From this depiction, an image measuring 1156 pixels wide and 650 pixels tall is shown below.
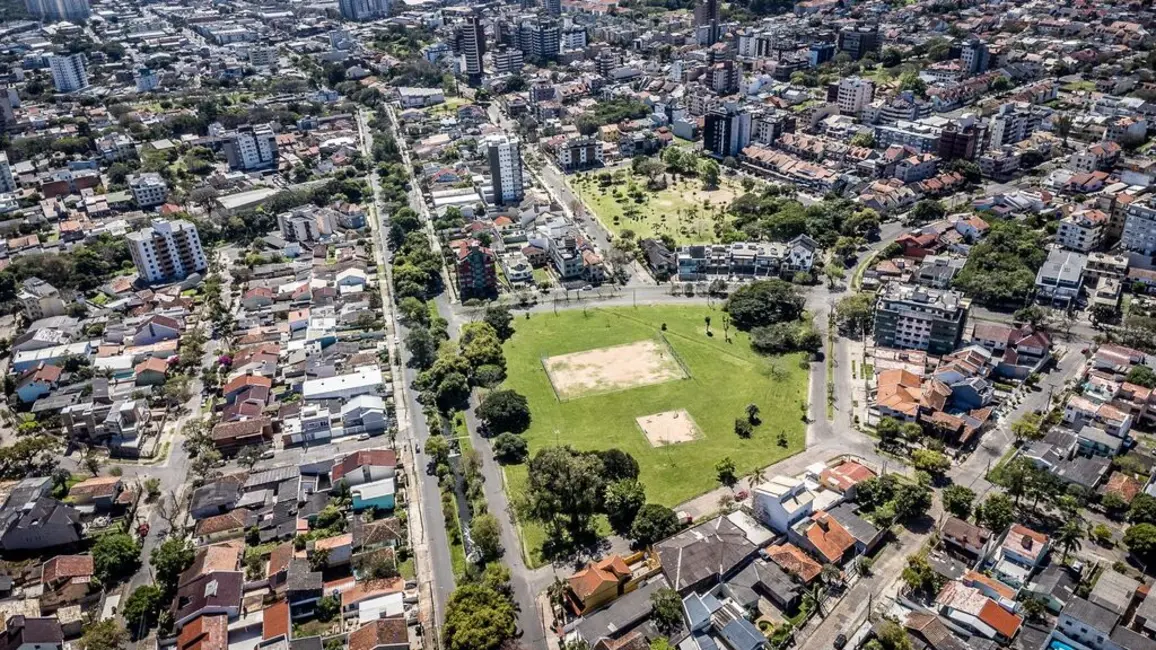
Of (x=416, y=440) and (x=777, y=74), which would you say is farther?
(x=777, y=74)

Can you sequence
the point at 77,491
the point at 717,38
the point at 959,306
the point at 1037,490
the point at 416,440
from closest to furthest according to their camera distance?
the point at 1037,490, the point at 77,491, the point at 416,440, the point at 959,306, the point at 717,38

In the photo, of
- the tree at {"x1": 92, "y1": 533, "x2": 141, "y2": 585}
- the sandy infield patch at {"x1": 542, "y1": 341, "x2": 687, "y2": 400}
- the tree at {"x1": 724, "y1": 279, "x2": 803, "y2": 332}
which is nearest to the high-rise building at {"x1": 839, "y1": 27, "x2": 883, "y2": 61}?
the tree at {"x1": 724, "y1": 279, "x2": 803, "y2": 332}

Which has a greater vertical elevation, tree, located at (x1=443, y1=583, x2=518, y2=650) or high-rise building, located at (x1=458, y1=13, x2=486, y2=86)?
high-rise building, located at (x1=458, y1=13, x2=486, y2=86)

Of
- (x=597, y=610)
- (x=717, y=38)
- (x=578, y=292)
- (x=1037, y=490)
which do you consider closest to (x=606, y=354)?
(x=578, y=292)

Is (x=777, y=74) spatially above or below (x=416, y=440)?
above

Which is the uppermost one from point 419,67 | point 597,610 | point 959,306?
point 419,67

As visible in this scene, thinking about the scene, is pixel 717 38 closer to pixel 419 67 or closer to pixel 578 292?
pixel 419 67

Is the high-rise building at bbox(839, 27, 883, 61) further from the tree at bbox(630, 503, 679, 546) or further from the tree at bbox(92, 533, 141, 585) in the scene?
the tree at bbox(92, 533, 141, 585)
